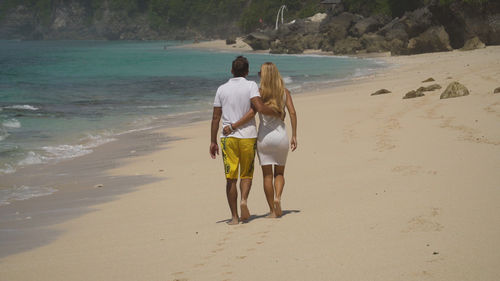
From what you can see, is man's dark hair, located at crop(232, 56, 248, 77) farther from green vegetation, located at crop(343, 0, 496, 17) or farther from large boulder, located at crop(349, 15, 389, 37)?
large boulder, located at crop(349, 15, 389, 37)

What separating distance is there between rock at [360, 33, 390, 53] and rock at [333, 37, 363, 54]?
24.7 inches

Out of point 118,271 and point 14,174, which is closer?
point 118,271

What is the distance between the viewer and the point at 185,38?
177m

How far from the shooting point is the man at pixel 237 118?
589cm

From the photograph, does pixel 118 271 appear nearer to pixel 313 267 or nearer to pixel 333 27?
pixel 313 267

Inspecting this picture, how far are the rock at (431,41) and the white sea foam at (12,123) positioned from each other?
3269 cm

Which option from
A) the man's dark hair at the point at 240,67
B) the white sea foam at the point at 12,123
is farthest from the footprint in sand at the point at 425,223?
the white sea foam at the point at 12,123

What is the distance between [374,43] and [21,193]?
48.8 meters

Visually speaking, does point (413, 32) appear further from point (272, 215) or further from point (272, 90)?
point (272, 215)

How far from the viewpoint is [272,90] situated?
596 cm

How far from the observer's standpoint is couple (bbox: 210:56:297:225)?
5.89 metres

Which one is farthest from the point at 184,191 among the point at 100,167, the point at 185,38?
the point at 185,38

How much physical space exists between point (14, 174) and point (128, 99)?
1383 cm

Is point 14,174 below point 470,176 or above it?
below
